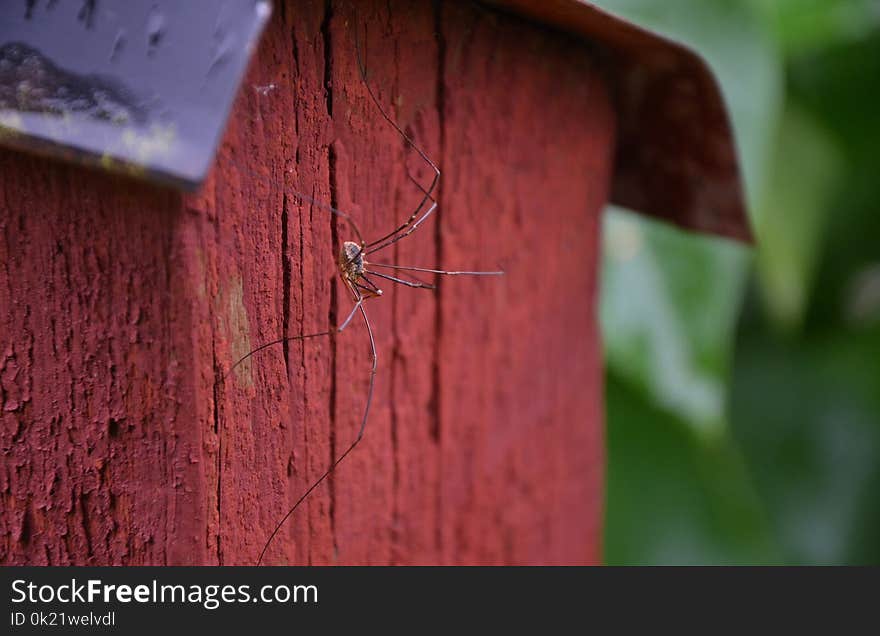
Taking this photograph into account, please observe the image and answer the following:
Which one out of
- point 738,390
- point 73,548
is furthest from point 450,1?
point 738,390

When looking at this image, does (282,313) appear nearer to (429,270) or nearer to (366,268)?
(366,268)

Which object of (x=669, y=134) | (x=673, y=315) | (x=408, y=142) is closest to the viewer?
(x=408, y=142)

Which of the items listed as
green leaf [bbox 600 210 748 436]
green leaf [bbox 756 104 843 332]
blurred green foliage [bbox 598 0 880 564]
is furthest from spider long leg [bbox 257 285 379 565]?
green leaf [bbox 756 104 843 332]

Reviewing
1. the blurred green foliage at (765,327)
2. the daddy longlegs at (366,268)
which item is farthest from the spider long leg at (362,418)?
the blurred green foliage at (765,327)

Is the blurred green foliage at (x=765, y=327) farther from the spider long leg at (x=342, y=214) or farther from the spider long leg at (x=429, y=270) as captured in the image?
the spider long leg at (x=342, y=214)

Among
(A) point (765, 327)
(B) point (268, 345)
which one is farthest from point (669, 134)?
(A) point (765, 327)
